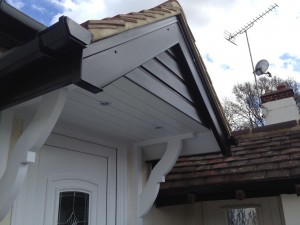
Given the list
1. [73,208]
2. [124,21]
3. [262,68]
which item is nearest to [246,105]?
[262,68]

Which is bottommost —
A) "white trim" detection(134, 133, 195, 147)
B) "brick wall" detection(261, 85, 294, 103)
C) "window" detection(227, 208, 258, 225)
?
"window" detection(227, 208, 258, 225)

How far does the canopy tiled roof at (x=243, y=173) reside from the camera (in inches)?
144

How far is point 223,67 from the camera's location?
773 inches

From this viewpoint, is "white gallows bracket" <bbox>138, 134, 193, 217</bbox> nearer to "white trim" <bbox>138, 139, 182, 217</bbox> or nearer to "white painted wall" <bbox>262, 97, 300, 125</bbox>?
"white trim" <bbox>138, 139, 182, 217</bbox>

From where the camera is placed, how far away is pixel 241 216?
473cm

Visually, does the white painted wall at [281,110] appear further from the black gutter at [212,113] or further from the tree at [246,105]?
the tree at [246,105]

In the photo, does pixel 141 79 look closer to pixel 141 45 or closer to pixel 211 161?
pixel 141 45

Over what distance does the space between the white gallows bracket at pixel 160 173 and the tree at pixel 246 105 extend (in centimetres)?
1322

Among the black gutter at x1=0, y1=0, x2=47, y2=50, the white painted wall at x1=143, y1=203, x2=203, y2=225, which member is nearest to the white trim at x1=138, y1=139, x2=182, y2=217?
the white painted wall at x1=143, y1=203, x2=203, y2=225

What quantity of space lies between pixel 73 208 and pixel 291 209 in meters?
2.62

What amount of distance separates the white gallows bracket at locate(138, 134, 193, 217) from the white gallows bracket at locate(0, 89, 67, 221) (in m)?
1.73

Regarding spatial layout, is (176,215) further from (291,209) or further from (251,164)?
(291,209)

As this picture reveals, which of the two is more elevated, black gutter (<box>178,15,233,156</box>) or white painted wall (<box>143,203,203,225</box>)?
black gutter (<box>178,15,233,156</box>)

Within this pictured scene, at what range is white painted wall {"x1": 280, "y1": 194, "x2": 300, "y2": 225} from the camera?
3.56 meters
